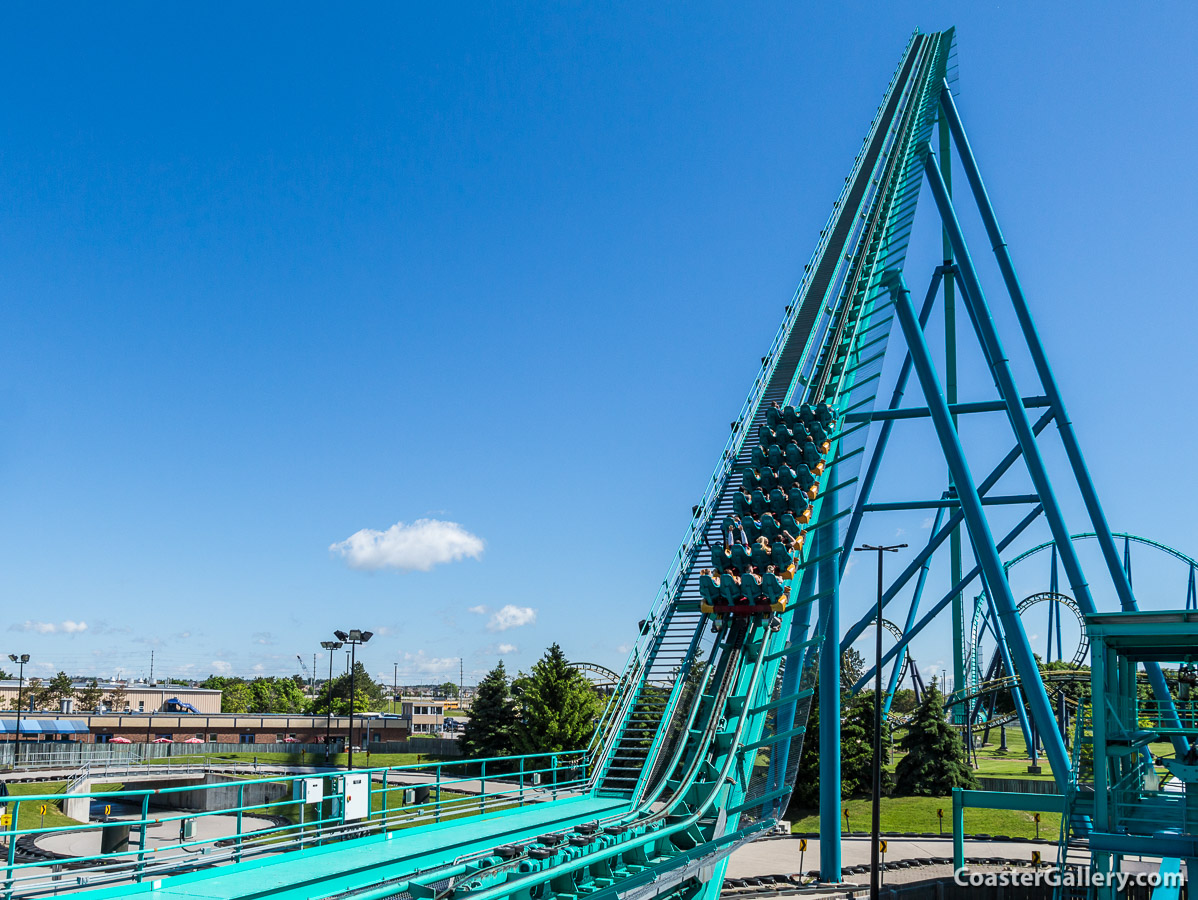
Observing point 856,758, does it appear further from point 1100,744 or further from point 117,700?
point 117,700

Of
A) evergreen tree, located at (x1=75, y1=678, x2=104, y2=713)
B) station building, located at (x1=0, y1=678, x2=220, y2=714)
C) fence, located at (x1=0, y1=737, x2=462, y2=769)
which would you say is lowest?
station building, located at (x1=0, y1=678, x2=220, y2=714)

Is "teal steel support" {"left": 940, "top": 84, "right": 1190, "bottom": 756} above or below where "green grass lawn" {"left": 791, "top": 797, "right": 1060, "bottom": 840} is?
above

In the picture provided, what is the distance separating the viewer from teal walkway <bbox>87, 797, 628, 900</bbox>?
11.2 meters

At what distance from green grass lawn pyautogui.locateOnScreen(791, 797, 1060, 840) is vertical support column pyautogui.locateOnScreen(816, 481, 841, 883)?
13507 millimetres

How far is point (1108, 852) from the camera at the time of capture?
14.6m

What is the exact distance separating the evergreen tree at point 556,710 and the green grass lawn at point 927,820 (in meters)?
10.6

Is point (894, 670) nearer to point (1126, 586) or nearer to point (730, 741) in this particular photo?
point (1126, 586)

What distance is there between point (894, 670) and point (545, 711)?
15405 millimetres

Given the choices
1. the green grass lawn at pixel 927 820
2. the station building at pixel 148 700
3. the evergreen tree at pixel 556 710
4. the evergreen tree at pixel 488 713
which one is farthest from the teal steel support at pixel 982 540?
the station building at pixel 148 700

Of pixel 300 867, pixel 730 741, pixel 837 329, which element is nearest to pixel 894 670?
pixel 837 329

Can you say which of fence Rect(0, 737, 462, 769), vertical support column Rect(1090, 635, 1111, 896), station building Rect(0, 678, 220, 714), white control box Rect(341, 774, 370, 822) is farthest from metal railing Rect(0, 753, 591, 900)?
station building Rect(0, 678, 220, 714)

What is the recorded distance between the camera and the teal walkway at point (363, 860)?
11156 mm

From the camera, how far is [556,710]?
4588 centimetres

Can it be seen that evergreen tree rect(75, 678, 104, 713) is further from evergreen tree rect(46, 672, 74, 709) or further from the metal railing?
the metal railing
